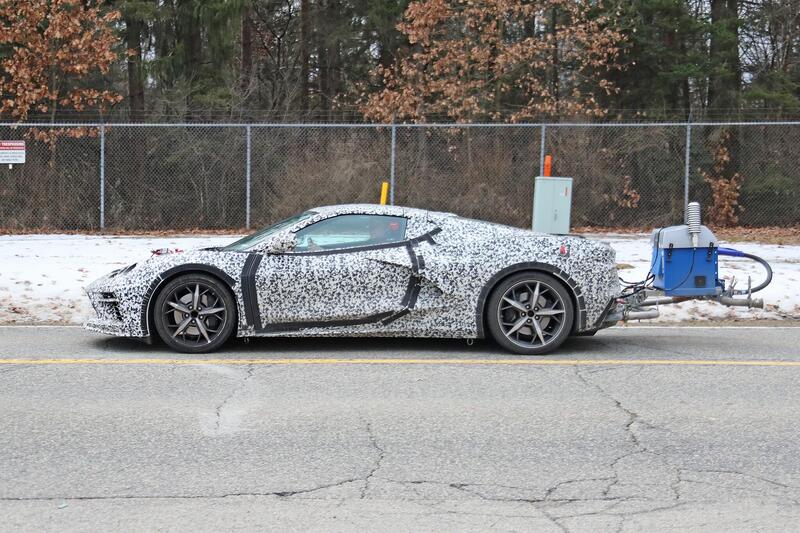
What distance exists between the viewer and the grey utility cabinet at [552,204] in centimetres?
1681

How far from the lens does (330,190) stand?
69.1 ft

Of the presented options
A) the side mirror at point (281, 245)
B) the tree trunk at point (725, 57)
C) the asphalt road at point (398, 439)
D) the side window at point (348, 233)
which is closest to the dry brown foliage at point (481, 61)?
the tree trunk at point (725, 57)

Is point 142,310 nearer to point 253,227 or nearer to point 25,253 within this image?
point 25,253

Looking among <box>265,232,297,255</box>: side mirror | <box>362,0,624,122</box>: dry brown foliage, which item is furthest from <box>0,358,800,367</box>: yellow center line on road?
<box>362,0,624,122</box>: dry brown foliage

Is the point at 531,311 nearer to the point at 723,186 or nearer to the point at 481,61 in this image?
the point at 723,186

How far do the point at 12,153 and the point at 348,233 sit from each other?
1377 centimetres

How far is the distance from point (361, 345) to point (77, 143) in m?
13.7

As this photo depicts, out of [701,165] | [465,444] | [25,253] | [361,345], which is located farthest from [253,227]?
[465,444]

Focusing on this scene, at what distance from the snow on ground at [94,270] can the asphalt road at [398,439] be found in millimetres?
2676

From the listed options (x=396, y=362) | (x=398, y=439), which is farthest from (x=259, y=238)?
(x=398, y=439)

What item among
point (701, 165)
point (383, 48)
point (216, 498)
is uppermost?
point (383, 48)

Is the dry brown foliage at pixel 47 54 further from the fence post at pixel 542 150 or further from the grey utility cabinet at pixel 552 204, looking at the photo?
the grey utility cabinet at pixel 552 204

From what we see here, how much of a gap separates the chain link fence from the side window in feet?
37.9

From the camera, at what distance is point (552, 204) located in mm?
16906
